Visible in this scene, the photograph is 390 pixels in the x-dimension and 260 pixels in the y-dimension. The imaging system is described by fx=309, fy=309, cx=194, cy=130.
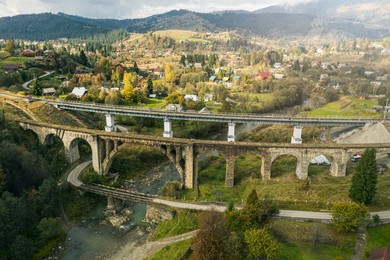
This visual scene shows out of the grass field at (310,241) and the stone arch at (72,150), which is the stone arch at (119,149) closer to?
the stone arch at (72,150)

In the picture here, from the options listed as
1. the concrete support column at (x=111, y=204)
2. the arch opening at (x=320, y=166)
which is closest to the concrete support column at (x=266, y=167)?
the arch opening at (x=320, y=166)

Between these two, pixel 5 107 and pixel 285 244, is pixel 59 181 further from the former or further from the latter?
pixel 285 244

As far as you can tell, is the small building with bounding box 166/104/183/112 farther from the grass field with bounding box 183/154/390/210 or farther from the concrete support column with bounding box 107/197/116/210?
the concrete support column with bounding box 107/197/116/210

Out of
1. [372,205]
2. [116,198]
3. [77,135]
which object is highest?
[77,135]

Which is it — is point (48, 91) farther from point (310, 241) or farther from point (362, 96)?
point (362, 96)

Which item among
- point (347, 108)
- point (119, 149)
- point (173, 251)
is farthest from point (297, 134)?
point (173, 251)

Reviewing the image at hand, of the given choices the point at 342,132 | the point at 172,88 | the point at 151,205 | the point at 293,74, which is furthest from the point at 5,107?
the point at 293,74
